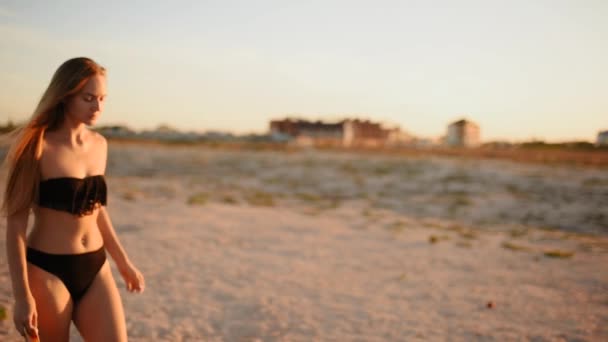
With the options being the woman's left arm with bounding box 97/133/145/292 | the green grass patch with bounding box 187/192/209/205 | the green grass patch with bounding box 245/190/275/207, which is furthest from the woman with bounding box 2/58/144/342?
the green grass patch with bounding box 245/190/275/207

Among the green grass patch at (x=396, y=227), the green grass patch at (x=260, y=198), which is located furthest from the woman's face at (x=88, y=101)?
the green grass patch at (x=260, y=198)

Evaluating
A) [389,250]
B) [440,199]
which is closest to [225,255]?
[389,250]

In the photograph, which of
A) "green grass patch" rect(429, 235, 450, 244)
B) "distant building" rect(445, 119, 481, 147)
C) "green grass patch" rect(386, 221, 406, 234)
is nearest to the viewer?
"green grass patch" rect(429, 235, 450, 244)

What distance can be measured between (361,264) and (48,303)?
5588 mm

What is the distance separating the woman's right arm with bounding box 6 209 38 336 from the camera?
1.93m

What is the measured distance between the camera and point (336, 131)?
69438mm

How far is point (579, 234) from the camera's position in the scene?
10.4 meters

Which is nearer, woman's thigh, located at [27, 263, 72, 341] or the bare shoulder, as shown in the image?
woman's thigh, located at [27, 263, 72, 341]

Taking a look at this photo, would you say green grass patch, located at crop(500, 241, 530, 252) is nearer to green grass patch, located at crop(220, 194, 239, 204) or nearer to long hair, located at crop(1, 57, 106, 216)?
green grass patch, located at crop(220, 194, 239, 204)

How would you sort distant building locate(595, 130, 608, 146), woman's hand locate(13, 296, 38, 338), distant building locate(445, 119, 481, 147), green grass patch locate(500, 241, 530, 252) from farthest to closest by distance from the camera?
distant building locate(445, 119, 481, 147), distant building locate(595, 130, 608, 146), green grass patch locate(500, 241, 530, 252), woman's hand locate(13, 296, 38, 338)

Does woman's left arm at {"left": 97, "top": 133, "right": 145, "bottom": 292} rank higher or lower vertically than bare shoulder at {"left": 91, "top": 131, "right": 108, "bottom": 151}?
lower

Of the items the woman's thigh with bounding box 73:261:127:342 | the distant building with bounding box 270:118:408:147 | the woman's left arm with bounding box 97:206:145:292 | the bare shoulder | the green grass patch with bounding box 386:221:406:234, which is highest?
the distant building with bounding box 270:118:408:147

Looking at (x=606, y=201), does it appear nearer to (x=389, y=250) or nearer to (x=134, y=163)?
(x=389, y=250)

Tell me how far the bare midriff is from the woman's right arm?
129 mm
